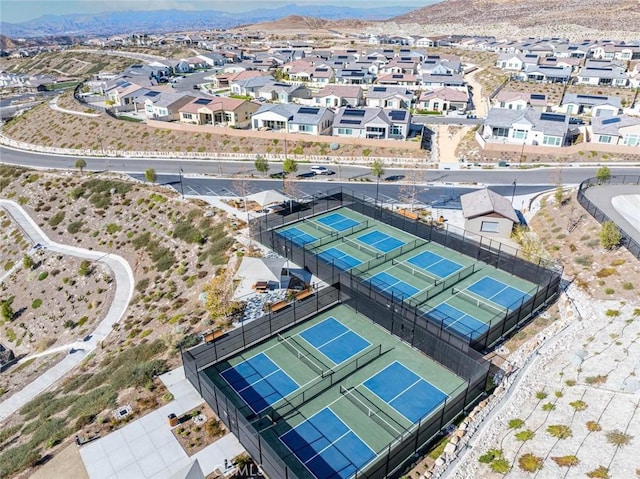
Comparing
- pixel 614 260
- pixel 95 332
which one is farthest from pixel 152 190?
pixel 614 260

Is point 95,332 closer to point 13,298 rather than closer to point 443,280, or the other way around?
point 13,298

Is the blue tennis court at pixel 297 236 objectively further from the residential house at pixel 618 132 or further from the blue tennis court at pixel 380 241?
the residential house at pixel 618 132

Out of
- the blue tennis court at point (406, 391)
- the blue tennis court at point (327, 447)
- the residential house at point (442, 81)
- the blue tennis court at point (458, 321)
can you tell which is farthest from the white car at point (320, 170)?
the residential house at point (442, 81)

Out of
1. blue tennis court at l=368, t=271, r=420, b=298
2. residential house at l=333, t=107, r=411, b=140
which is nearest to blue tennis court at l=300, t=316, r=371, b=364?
blue tennis court at l=368, t=271, r=420, b=298

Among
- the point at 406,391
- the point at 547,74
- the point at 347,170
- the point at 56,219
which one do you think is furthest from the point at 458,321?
the point at 547,74

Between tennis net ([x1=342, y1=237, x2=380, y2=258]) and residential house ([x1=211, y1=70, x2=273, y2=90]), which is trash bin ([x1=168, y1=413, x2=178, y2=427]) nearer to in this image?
tennis net ([x1=342, y1=237, x2=380, y2=258])

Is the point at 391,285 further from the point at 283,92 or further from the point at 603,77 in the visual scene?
the point at 603,77
